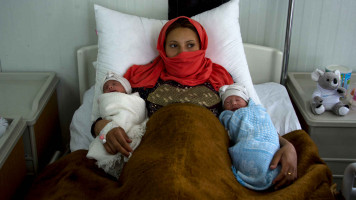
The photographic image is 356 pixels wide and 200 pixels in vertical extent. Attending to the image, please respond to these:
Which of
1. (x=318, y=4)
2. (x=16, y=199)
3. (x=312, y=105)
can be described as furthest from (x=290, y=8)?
(x=16, y=199)

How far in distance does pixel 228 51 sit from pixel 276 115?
411 millimetres

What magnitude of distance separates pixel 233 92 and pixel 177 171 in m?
0.61

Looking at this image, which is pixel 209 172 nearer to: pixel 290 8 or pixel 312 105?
pixel 312 105

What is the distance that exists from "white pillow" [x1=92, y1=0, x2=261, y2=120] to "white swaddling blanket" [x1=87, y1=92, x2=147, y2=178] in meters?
0.29

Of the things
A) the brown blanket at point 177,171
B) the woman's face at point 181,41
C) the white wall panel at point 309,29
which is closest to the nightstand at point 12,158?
the brown blanket at point 177,171

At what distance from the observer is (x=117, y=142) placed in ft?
4.62

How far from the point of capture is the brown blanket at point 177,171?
3.67 feet

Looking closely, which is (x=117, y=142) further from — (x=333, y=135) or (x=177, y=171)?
(x=333, y=135)

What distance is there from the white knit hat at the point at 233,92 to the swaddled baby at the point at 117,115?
361 millimetres

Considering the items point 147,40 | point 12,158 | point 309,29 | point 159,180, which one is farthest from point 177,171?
point 309,29

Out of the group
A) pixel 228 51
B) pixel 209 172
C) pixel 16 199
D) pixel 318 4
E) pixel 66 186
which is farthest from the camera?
pixel 318 4

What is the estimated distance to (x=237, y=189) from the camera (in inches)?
47.7

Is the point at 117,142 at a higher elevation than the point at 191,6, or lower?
lower

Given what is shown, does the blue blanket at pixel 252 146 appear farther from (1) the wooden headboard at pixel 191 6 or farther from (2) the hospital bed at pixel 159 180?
(1) the wooden headboard at pixel 191 6
